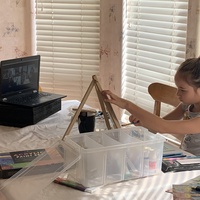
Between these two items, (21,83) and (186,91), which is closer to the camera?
(186,91)

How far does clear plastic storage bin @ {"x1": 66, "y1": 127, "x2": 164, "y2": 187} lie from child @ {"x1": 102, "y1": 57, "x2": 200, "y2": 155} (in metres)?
0.11

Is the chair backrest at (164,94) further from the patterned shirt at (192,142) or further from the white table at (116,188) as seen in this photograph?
the white table at (116,188)

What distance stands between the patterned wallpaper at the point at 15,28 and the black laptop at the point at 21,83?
897mm

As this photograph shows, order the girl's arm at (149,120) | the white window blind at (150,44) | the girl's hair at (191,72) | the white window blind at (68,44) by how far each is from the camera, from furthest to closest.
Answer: the white window blind at (68,44) → the white window blind at (150,44) → the girl's hair at (191,72) → the girl's arm at (149,120)

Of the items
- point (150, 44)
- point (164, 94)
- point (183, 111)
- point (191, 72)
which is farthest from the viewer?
point (150, 44)

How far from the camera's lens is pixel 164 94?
2.25m

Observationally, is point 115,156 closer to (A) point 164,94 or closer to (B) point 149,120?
(B) point 149,120

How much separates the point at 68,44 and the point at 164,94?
1.06 metres

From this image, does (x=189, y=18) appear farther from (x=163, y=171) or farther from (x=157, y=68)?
(x=163, y=171)

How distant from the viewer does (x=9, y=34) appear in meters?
3.05

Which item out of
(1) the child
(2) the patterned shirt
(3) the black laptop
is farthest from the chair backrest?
(3) the black laptop

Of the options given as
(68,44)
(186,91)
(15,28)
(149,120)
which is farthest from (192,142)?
(15,28)

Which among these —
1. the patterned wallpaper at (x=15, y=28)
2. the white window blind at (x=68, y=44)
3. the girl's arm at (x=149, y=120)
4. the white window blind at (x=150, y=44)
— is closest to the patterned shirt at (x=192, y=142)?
the girl's arm at (x=149, y=120)

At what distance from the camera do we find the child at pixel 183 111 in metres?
1.62
